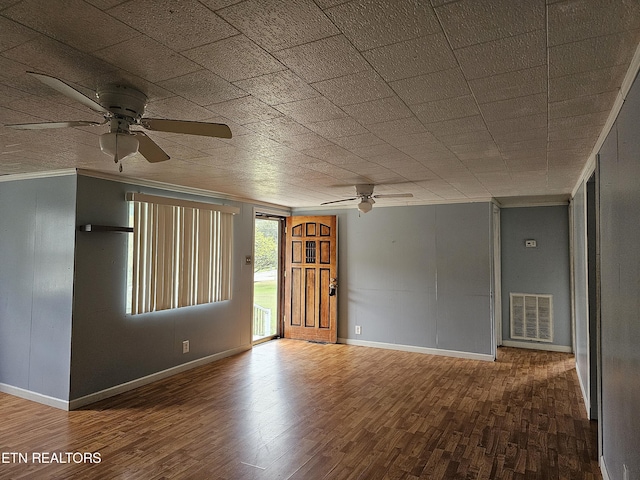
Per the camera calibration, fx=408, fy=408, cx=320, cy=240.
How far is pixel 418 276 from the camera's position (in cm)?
627

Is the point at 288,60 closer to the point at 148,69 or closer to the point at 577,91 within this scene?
the point at 148,69

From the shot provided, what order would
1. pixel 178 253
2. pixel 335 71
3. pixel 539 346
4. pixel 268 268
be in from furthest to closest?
pixel 268 268, pixel 539 346, pixel 178 253, pixel 335 71

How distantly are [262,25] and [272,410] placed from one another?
11.2ft

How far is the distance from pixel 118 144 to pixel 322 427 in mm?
2774

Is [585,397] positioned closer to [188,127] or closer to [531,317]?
[531,317]

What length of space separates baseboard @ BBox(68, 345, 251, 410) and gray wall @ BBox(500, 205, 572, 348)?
4574 millimetres

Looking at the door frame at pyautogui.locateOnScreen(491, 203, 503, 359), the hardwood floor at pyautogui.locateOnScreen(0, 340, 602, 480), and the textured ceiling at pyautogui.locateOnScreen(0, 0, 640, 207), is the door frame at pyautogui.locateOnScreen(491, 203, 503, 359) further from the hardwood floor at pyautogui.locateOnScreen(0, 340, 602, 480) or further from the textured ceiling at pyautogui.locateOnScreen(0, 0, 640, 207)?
the textured ceiling at pyautogui.locateOnScreen(0, 0, 640, 207)

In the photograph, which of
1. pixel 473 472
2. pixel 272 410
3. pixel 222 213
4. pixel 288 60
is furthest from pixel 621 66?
pixel 222 213

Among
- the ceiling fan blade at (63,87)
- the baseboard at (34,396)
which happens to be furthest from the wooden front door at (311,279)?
the ceiling fan blade at (63,87)

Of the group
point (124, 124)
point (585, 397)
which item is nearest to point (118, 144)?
point (124, 124)

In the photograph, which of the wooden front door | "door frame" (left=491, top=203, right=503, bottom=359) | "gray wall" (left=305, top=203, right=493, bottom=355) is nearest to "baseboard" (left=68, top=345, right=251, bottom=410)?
the wooden front door

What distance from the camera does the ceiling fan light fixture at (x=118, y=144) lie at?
1859 millimetres

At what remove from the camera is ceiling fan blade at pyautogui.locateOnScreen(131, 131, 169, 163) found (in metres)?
2.08

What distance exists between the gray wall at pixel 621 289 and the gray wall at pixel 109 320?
423cm
